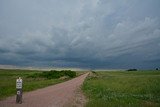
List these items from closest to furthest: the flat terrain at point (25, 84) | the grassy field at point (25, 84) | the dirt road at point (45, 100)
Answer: the dirt road at point (45, 100), the flat terrain at point (25, 84), the grassy field at point (25, 84)

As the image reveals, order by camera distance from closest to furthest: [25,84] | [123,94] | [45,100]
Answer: [45,100], [123,94], [25,84]

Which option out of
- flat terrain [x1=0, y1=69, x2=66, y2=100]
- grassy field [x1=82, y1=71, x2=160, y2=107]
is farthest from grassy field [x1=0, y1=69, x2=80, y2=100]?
grassy field [x1=82, y1=71, x2=160, y2=107]

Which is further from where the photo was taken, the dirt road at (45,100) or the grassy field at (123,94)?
the grassy field at (123,94)

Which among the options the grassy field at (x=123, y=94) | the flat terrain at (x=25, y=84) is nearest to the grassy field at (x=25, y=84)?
the flat terrain at (x=25, y=84)

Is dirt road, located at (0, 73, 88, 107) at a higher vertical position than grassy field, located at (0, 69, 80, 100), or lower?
lower

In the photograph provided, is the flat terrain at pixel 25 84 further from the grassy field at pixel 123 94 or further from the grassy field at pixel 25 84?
the grassy field at pixel 123 94

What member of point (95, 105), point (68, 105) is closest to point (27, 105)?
point (68, 105)

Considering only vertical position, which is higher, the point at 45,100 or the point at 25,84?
the point at 25,84

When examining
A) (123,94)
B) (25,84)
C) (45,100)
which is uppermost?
(25,84)

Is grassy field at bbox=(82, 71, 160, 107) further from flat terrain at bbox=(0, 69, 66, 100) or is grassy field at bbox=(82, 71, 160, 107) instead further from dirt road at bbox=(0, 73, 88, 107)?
flat terrain at bbox=(0, 69, 66, 100)

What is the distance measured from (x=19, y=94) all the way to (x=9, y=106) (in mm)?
2244

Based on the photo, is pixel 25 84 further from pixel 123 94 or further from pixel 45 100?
pixel 45 100

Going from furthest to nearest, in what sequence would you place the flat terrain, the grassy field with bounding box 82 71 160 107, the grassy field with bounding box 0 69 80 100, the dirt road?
1. the grassy field with bounding box 0 69 80 100
2. the flat terrain
3. the grassy field with bounding box 82 71 160 107
4. the dirt road

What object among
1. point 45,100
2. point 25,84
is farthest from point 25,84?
point 45,100
